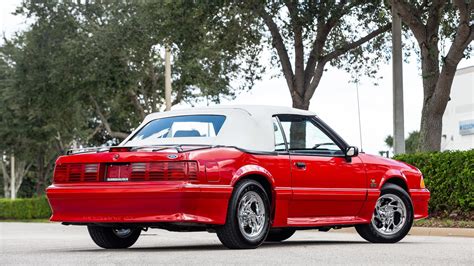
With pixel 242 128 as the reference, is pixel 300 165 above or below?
below

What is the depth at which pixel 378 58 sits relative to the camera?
34.6 meters

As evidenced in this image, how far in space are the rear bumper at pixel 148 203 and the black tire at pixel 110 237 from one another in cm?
108

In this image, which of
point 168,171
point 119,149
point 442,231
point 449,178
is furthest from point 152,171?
point 449,178

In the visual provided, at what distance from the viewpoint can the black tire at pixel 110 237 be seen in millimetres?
12633

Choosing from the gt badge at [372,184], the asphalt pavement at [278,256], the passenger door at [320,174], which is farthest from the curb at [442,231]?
the passenger door at [320,174]

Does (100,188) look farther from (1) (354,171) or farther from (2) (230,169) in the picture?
(1) (354,171)

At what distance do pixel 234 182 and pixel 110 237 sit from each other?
2.21 meters

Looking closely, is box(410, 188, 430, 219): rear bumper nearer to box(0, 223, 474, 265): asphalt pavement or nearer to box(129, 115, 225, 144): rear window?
box(0, 223, 474, 265): asphalt pavement

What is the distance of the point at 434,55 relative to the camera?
79.3 feet

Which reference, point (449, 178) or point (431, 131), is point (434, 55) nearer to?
point (431, 131)

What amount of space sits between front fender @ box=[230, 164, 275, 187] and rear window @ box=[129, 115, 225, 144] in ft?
2.64

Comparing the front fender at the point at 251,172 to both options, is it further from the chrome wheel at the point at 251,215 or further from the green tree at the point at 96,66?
the green tree at the point at 96,66

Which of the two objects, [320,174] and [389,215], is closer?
[320,174]

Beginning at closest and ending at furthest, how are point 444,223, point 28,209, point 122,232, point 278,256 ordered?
point 278,256, point 122,232, point 444,223, point 28,209
